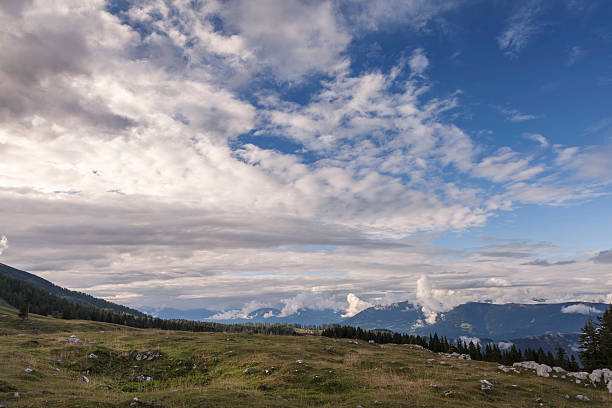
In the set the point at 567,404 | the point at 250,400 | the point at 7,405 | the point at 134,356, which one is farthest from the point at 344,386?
the point at 134,356

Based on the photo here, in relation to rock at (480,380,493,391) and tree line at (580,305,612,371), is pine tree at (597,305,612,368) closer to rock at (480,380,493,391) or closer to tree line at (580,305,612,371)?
tree line at (580,305,612,371)

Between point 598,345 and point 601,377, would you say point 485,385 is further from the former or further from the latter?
point 598,345

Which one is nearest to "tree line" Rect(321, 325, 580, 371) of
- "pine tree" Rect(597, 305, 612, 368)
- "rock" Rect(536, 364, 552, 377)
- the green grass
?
"pine tree" Rect(597, 305, 612, 368)

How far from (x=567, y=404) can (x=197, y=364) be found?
126ft

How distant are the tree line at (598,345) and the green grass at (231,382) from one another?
45.2m

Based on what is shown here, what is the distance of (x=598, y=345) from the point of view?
248 feet

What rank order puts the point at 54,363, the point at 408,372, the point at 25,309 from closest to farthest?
the point at 54,363 → the point at 408,372 → the point at 25,309

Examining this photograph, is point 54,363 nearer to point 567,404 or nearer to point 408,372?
point 408,372

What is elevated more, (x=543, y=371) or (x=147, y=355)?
(x=147, y=355)

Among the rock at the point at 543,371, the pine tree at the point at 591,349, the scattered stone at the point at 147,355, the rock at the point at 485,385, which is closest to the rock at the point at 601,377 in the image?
the rock at the point at 543,371

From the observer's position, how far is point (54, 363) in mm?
37281

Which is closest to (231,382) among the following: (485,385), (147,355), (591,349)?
(147,355)

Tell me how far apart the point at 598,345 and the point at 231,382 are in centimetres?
8780

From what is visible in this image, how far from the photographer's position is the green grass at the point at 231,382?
901 inches
